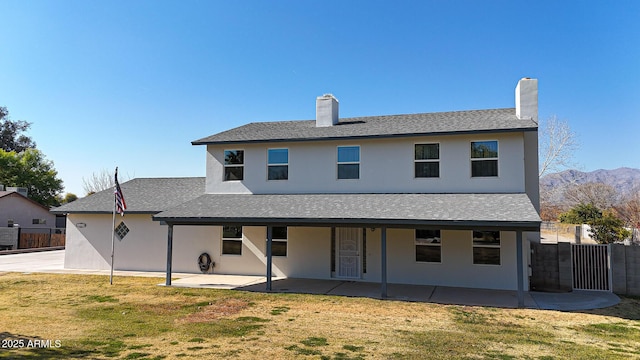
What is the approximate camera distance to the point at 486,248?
1390cm

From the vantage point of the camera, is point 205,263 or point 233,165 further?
point 233,165

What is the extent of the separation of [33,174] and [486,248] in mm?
47736

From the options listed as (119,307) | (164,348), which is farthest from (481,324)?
(119,307)

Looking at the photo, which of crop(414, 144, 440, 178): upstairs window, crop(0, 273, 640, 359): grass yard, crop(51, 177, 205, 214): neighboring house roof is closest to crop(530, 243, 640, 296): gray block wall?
crop(0, 273, 640, 359): grass yard

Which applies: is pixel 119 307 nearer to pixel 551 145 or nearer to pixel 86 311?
pixel 86 311

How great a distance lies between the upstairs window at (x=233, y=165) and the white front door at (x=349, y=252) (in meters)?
4.81

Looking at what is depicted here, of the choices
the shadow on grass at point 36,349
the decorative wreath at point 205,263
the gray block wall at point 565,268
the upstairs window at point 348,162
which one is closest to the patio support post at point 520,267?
the gray block wall at point 565,268

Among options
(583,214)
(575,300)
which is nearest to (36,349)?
(575,300)

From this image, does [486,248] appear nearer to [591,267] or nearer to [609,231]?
[591,267]

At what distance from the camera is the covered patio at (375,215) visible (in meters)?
11.2

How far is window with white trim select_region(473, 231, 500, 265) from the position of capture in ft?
45.3

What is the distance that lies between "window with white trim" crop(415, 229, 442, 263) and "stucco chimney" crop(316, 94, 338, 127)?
6.18 m

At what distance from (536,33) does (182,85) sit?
17.0m

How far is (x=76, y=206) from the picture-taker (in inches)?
733
